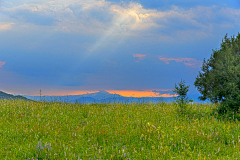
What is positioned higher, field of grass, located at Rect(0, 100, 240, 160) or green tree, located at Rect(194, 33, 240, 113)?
green tree, located at Rect(194, 33, 240, 113)

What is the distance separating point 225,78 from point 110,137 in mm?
7845

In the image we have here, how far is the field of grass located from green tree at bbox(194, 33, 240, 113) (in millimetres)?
1079

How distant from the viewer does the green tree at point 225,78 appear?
37.0ft

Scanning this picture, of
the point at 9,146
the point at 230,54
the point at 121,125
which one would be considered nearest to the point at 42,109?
the point at 9,146

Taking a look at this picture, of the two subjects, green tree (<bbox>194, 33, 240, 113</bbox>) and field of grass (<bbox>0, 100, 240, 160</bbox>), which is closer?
field of grass (<bbox>0, 100, 240, 160</bbox>)

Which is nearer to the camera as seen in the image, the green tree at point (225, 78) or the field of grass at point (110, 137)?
the field of grass at point (110, 137)

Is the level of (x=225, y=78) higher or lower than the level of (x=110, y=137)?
higher

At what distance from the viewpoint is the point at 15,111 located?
38.8 ft

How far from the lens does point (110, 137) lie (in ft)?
25.6

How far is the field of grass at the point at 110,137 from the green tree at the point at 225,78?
108 cm

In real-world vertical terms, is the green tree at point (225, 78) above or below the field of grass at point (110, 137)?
above

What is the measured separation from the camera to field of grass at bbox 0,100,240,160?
6.54 metres

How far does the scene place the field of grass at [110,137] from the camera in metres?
6.54

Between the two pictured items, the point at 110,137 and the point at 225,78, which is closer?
the point at 110,137
